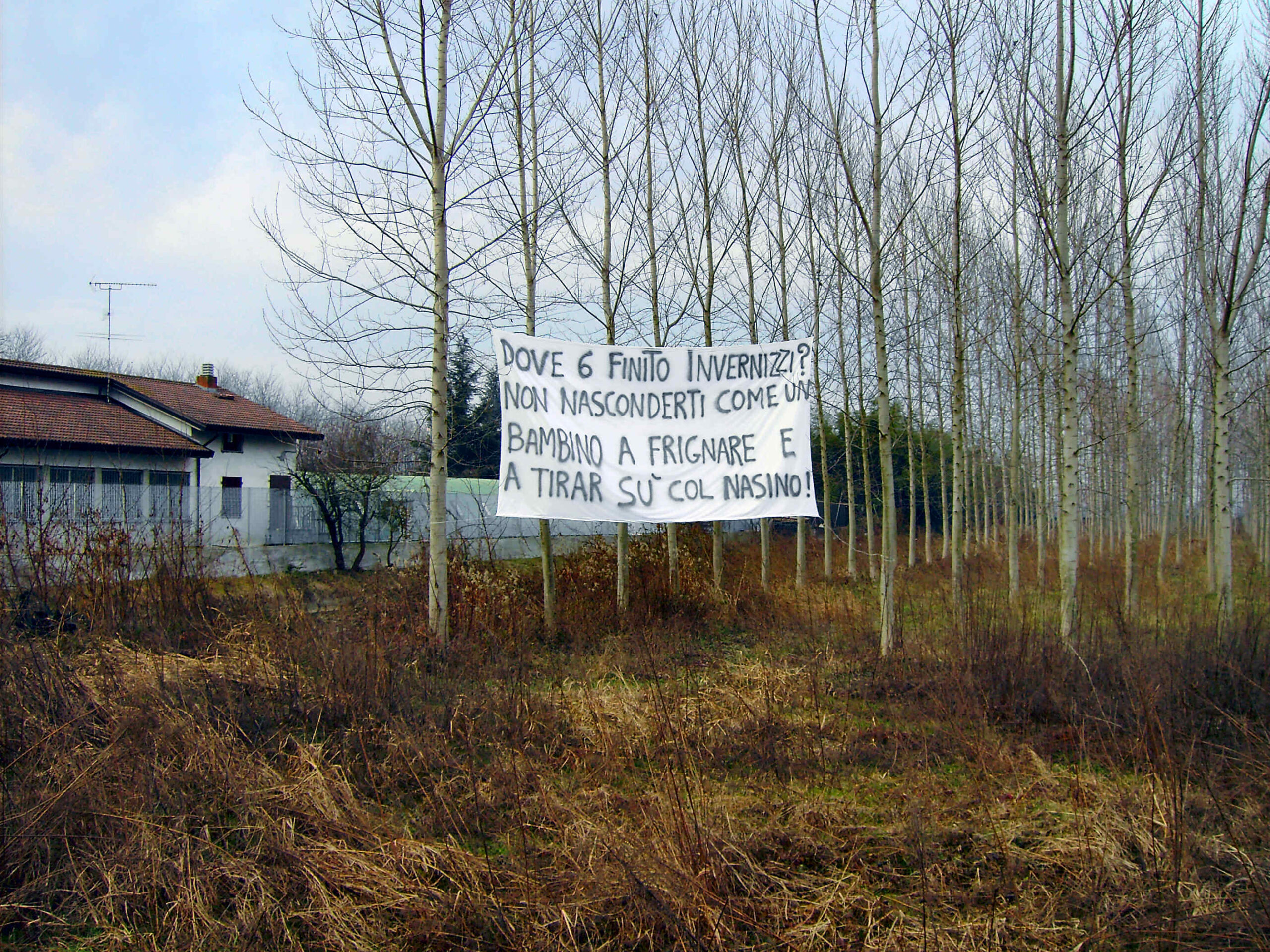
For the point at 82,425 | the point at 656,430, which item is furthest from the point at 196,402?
the point at 656,430

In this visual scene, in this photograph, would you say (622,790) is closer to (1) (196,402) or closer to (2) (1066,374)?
(2) (1066,374)

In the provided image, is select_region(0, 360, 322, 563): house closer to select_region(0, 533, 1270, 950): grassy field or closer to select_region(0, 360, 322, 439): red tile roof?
select_region(0, 360, 322, 439): red tile roof

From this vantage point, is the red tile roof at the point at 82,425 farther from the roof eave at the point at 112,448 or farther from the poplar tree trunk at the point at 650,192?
the poplar tree trunk at the point at 650,192

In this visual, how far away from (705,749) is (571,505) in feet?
9.49

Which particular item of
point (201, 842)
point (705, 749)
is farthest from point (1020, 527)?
point (201, 842)

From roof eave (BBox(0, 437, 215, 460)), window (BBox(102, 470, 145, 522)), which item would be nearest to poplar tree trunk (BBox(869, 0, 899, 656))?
window (BBox(102, 470, 145, 522))

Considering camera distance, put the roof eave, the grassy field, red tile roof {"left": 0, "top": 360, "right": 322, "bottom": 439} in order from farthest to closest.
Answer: red tile roof {"left": 0, "top": 360, "right": 322, "bottom": 439} → the roof eave → the grassy field

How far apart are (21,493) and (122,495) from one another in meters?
1.35

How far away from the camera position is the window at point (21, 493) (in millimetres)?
8297

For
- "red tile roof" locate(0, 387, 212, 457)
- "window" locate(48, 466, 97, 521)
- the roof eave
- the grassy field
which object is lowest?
the grassy field

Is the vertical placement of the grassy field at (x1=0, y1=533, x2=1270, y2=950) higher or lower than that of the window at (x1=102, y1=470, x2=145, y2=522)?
lower

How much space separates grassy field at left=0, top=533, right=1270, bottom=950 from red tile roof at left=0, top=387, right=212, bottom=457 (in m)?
15.8

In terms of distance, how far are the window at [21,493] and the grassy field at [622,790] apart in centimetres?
149

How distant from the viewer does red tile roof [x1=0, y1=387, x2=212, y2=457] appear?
2044 cm
